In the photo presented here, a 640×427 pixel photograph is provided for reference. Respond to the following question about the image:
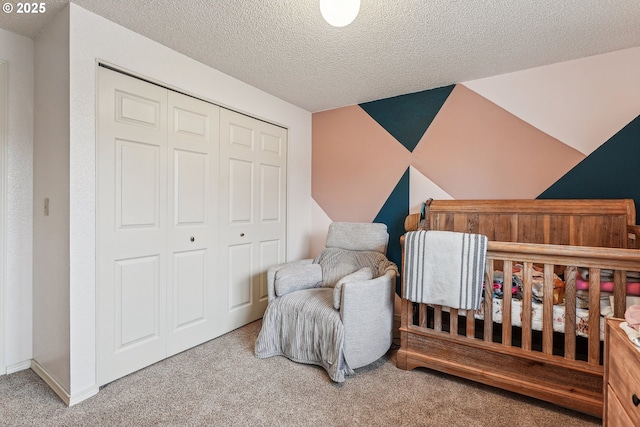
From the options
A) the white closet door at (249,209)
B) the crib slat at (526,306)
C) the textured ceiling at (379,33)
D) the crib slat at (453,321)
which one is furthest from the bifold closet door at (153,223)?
the crib slat at (526,306)

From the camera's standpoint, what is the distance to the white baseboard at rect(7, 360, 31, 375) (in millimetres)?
1995

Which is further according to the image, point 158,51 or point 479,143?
point 479,143

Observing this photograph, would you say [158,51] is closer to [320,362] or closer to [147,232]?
[147,232]

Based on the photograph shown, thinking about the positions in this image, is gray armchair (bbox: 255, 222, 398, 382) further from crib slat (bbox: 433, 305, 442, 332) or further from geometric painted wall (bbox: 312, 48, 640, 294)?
geometric painted wall (bbox: 312, 48, 640, 294)

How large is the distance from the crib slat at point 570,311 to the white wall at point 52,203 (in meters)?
2.75

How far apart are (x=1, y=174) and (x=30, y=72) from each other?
2.29 ft

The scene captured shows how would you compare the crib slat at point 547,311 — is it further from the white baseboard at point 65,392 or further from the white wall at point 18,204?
the white wall at point 18,204

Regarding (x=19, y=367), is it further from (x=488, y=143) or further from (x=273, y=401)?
(x=488, y=143)

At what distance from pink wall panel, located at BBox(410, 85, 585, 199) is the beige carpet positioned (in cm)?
149

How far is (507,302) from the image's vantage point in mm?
1823

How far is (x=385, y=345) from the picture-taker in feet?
7.19

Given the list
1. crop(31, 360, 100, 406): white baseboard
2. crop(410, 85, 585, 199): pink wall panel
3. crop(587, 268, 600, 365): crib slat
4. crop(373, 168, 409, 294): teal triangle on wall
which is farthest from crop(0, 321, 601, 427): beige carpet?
crop(410, 85, 585, 199): pink wall panel

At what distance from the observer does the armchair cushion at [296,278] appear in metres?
2.38

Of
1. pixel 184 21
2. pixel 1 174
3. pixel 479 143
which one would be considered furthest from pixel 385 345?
pixel 1 174
